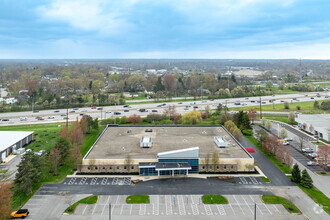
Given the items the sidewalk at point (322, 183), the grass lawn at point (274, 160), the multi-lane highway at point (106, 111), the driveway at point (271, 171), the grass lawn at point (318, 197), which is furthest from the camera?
the multi-lane highway at point (106, 111)

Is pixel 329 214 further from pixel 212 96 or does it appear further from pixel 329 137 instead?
pixel 212 96

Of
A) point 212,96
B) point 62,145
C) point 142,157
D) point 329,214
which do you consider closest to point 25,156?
point 62,145

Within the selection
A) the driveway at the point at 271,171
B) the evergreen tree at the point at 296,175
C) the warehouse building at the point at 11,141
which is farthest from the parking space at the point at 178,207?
the warehouse building at the point at 11,141

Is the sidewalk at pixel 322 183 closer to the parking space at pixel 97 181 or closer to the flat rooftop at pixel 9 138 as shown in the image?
the parking space at pixel 97 181

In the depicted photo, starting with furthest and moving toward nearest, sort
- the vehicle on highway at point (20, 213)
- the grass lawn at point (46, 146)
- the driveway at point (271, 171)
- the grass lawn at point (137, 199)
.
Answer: the driveway at point (271, 171)
the grass lawn at point (46, 146)
the grass lawn at point (137, 199)
the vehicle on highway at point (20, 213)

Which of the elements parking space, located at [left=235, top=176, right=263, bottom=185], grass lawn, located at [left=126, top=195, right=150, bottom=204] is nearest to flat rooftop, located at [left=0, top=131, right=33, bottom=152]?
grass lawn, located at [left=126, top=195, right=150, bottom=204]

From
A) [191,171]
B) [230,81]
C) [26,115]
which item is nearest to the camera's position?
[191,171]

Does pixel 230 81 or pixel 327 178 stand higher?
pixel 230 81
